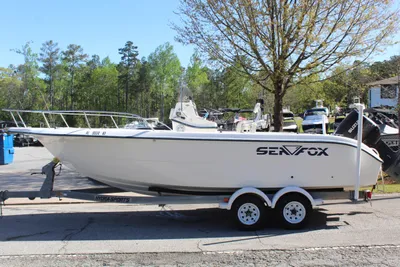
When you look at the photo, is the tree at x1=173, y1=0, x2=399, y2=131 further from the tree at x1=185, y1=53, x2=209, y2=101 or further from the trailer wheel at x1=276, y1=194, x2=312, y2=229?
the tree at x1=185, y1=53, x2=209, y2=101

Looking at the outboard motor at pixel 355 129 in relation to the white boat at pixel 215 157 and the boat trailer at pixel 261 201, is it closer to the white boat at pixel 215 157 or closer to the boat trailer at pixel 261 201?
the white boat at pixel 215 157

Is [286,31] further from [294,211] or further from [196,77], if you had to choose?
[196,77]

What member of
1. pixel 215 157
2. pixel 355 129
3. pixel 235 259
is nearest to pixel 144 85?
pixel 355 129

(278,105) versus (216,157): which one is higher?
(278,105)

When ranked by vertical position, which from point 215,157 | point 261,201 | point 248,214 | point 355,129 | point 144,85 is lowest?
point 248,214

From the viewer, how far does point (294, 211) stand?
6.20 m

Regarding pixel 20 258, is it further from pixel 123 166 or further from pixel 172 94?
pixel 172 94

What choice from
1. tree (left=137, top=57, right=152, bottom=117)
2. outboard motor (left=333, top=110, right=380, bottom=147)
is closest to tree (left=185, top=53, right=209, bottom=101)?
tree (left=137, top=57, right=152, bottom=117)

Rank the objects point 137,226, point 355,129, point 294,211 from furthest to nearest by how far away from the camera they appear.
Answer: point 355,129
point 137,226
point 294,211

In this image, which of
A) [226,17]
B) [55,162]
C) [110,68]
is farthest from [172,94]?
[55,162]

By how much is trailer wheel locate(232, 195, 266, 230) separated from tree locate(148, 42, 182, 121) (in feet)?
182

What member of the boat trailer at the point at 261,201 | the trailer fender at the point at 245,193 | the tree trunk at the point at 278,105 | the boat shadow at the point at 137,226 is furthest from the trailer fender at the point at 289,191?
the tree trunk at the point at 278,105

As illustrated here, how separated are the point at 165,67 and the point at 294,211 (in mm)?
55997

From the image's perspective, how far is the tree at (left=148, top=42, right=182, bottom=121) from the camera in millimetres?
60250
